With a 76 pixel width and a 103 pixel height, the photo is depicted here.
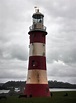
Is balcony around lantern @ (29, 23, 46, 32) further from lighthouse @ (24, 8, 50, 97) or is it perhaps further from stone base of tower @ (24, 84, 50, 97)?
stone base of tower @ (24, 84, 50, 97)

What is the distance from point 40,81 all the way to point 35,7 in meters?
8.45

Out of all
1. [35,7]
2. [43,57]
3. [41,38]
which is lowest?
[43,57]

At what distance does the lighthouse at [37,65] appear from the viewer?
92.9 ft

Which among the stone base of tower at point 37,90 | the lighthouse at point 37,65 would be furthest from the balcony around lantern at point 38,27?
the stone base of tower at point 37,90

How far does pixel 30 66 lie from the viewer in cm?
2897

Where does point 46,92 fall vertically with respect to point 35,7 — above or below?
below

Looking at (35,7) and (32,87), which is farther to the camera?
(35,7)

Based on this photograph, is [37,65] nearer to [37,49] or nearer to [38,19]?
[37,49]

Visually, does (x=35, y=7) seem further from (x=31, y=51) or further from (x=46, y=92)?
(x=46, y=92)

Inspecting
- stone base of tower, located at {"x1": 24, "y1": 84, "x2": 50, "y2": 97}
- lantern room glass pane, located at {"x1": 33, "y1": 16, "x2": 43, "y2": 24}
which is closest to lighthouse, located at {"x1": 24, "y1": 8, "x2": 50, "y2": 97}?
stone base of tower, located at {"x1": 24, "y1": 84, "x2": 50, "y2": 97}

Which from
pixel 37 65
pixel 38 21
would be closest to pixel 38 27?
pixel 38 21

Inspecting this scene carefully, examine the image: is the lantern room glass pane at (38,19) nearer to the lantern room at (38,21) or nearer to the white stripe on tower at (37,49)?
the lantern room at (38,21)

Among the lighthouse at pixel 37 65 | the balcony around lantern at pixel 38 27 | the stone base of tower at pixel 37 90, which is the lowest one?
the stone base of tower at pixel 37 90

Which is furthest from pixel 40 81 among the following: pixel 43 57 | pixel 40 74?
pixel 43 57
